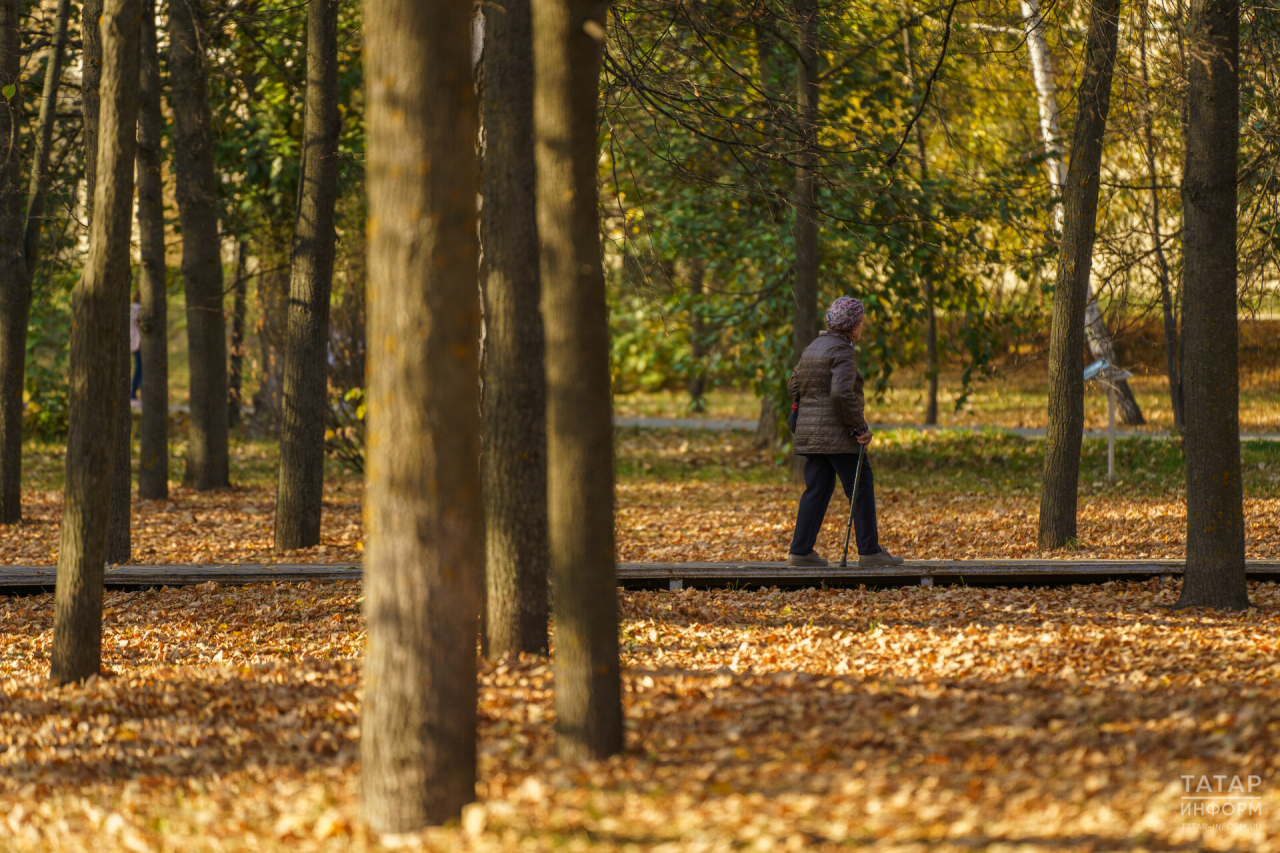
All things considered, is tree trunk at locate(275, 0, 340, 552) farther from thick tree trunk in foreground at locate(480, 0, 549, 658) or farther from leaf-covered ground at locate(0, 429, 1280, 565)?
thick tree trunk in foreground at locate(480, 0, 549, 658)

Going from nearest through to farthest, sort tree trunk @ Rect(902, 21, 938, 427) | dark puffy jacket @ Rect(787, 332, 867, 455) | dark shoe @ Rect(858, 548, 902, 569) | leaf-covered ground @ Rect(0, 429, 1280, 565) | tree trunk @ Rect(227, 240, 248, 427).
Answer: dark puffy jacket @ Rect(787, 332, 867, 455) → dark shoe @ Rect(858, 548, 902, 569) → leaf-covered ground @ Rect(0, 429, 1280, 565) → tree trunk @ Rect(902, 21, 938, 427) → tree trunk @ Rect(227, 240, 248, 427)

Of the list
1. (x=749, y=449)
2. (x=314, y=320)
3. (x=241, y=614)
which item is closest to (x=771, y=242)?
(x=749, y=449)

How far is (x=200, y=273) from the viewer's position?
476 inches

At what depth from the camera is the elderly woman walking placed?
6973 mm

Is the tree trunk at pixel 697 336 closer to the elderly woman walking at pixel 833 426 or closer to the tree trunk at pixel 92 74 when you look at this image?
the elderly woman walking at pixel 833 426

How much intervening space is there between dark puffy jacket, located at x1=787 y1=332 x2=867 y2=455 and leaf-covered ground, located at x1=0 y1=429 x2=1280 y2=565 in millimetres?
1659

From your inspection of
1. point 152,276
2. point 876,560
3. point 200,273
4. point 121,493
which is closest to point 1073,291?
point 876,560

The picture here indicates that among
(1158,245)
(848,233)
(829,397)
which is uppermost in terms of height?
(848,233)

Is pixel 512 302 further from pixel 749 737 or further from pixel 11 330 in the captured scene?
pixel 11 330

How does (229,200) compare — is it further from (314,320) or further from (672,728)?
(672,728)

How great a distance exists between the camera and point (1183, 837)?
125 inches

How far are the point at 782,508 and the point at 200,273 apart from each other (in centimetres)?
654

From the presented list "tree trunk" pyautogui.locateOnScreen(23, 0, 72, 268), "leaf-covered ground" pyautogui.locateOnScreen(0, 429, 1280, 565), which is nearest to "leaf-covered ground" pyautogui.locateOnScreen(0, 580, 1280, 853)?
"leaf-covered ground" pyautogui.locateOnScreen(0, 429, 1280, 565)

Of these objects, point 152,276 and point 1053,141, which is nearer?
point 152,276
